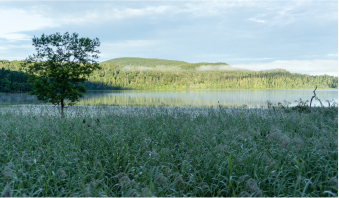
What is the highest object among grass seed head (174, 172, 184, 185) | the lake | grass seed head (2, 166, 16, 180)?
grass seed head (2, 166, 16, 180)

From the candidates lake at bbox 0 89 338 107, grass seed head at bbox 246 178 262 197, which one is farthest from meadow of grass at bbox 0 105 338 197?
lake at bbox 0 89 338 107

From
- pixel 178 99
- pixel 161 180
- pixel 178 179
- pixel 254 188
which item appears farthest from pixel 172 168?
pixel 178 99

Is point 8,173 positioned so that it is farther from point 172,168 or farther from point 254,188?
point 254,188

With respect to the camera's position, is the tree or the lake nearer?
the tree

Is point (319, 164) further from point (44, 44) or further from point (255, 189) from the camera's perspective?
point (44, 44)

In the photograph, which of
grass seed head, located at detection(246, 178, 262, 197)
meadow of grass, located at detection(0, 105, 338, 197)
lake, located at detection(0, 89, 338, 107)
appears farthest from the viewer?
lake, located at detection(0, 89, 338, 107)

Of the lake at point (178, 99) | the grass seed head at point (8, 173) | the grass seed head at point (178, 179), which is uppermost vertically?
the grass seed head at point (8, 173)

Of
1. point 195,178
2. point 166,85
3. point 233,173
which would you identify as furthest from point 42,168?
point 166,85

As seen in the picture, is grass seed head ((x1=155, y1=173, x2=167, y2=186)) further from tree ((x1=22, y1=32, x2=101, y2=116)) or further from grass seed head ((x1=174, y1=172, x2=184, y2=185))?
tree ((x1=22, y1=32, x2=101, y2=116))

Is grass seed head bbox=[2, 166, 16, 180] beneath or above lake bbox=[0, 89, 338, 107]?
above

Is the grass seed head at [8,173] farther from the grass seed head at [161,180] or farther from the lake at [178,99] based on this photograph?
the lake at [178,99]

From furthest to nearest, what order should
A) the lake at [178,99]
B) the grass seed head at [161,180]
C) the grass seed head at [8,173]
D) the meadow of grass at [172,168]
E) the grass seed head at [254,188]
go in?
the lake at [178,99]
the meadow of grass at [172,168]
the grass seed head at [8,173]
the grass seed head at [161,180]
the grass seed head at [254,188]

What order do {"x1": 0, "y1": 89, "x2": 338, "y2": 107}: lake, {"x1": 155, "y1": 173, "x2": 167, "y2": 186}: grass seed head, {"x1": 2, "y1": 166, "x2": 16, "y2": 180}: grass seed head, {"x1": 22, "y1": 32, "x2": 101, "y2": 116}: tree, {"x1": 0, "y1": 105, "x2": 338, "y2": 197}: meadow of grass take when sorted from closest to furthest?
1. {"x1": 155, "y1": 173, "x2": 167, "y2": 186}: grass seed head
2. {"x1": 2, "y1": 166, "x2": 16, "y2": 180}: grass seed head
3. {"x1": 0, "y1": 105, "x2": 338, "y2": 197}: meadow of grass
4. {"x1": 22, "y1": 32, "x2": 101, "y2": 116}: tree
5. {"x1": 0, "y1": 89, "x2": 338, "y2": 107}: lake

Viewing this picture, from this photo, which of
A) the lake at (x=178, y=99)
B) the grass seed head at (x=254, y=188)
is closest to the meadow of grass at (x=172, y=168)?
the grass seed head at (x=254, y=188)
